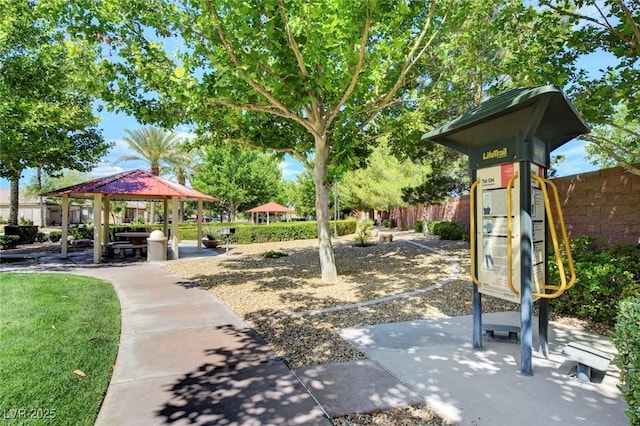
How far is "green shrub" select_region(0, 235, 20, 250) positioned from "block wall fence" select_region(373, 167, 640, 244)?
22.8m

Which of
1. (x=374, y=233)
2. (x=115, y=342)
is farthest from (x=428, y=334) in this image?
(x=374, y=233)

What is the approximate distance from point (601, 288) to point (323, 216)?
5.47 m

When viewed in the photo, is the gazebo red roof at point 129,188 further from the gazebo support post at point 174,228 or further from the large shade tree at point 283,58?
the large shade tree at point 283,58

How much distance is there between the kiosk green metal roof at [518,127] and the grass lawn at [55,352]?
4.57m

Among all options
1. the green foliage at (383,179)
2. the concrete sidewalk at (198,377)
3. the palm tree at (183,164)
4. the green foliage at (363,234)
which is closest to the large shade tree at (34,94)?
the concrete sidewalk at (198,377)

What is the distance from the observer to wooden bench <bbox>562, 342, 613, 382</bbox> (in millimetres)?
3255

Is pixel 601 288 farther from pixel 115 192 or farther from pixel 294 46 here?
pixel 115 192

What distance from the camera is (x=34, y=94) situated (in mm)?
12602

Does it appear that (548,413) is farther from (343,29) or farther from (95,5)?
(95,5)

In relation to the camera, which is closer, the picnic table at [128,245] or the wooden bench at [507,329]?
the wooden bench at [507,329]

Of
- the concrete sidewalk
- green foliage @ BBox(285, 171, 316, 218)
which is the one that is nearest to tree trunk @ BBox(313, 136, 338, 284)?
the concrete sidewalk

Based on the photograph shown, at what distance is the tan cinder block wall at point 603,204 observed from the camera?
23.7ft

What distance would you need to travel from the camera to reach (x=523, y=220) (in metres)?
3.56

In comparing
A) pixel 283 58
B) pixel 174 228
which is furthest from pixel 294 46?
pixel 174 228
